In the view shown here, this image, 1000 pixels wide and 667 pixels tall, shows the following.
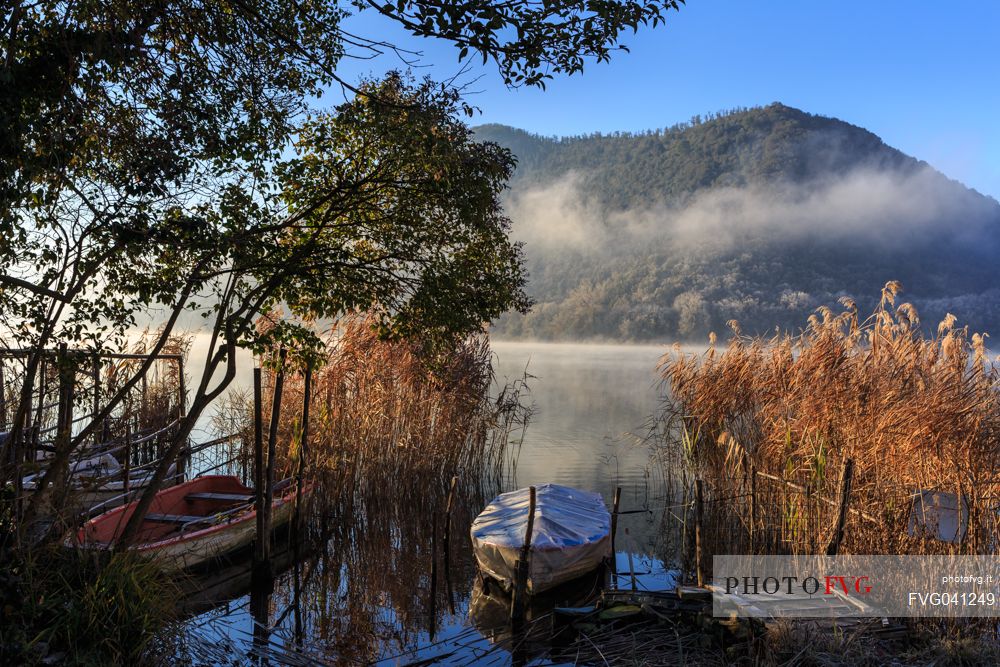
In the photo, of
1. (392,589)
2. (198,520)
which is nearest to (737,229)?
(392,589)

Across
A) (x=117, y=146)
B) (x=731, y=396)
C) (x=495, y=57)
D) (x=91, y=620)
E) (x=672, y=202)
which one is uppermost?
(x=672, y=202)

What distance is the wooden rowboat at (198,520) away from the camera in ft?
30.4

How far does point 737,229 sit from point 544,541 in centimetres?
9029

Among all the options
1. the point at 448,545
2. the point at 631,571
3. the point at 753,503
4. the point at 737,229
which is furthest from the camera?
the point at 737,229

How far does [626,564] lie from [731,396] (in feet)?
10.3

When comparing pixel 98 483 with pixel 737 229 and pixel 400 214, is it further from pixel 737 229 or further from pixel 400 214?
pixel 737 229

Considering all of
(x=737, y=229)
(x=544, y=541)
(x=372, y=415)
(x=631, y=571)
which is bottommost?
(x=631, y=571)

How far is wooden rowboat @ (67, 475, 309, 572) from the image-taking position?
9.26m

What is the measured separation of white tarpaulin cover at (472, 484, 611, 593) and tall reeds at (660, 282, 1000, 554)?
179cm

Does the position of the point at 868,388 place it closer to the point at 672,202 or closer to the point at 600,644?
the point at 600,644

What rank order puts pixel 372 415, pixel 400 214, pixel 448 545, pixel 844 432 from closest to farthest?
pixel 400 214 → pixel 844 432 → pixel 448 545 → pixel 372 415

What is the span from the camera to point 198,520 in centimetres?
1018

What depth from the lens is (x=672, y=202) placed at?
340ft

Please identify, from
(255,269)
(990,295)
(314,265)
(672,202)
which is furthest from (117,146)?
(672,202)
